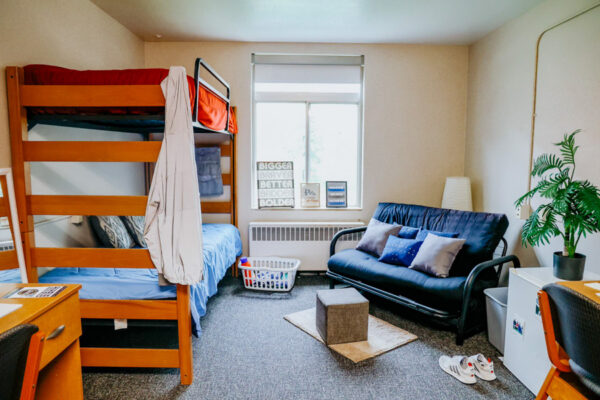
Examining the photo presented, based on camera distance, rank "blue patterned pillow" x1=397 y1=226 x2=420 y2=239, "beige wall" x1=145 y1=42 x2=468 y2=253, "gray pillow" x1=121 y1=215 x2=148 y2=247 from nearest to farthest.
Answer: "gray pillow" x1=121 y1=215 x2=148 y2=247
"blue patterned pillow" x1=397 y1=226 x2=420 y2=239
"beige wall" x1=145 y1=42 x2=468 y2=253

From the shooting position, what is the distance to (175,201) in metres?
1.92

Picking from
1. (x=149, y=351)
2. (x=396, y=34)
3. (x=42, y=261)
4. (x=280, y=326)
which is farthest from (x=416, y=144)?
(x=42, y=261)

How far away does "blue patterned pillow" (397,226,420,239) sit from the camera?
3.19 meters

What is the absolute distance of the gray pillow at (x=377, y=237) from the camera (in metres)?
3.24

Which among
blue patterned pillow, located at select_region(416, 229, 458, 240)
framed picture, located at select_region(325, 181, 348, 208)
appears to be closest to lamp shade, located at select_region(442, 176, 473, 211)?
blue patterned pillow, located at select_region(416, 229, 458, 240)

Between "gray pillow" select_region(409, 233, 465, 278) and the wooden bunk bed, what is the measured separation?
1.80 meters

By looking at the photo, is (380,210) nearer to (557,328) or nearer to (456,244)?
(456,244)

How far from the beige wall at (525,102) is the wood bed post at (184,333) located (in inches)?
101

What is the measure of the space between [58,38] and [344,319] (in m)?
2.81

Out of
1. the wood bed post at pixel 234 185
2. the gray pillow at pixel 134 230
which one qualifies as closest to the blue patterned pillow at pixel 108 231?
the gray pillow at pixel 134 230

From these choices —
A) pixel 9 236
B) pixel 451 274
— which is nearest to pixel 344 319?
pixel 451 274

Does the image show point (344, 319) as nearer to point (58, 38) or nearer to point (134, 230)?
point (134, 230)

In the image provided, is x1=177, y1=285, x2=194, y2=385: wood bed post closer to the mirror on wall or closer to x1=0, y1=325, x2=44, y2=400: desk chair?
the mirror on wall

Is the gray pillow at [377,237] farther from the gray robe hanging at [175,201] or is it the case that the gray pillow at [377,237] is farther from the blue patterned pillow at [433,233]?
the gray robe hanging at [175,201]
